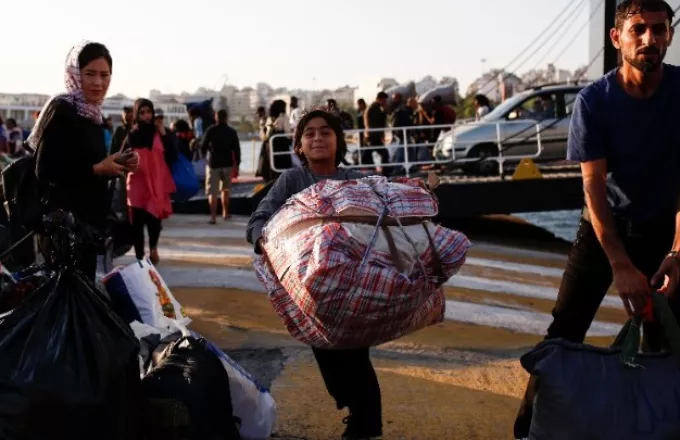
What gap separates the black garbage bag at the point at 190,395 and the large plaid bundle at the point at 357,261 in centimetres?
45

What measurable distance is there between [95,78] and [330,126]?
1146mm

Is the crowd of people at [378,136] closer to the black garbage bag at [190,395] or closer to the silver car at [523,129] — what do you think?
the silver car at [523,129]

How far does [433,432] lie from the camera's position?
4.26 m

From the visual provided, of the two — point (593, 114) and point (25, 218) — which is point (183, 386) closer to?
point (25, 218)

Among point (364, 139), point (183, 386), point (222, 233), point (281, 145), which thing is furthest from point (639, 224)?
point (364, 139)

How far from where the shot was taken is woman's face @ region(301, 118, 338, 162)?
3975 mm

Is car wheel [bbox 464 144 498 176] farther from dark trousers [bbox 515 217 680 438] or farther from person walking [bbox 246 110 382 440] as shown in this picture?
dark trousers [bbox 515 217 680 438]

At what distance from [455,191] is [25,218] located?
900 cm

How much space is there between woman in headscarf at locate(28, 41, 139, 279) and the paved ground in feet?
4.49

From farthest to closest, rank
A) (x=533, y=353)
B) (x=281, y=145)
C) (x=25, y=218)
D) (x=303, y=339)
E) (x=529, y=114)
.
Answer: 1. (x=529, y=114)
2. (x=281, y=145)
3. (x=25, y=218)
4. (x=303, y=339)
5. (x=533, y=353)

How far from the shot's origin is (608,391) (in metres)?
2.73

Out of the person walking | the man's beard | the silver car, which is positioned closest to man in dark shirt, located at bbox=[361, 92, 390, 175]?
the silver car

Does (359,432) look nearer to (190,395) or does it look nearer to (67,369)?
(190,395)

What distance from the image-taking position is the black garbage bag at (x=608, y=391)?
269 cm
